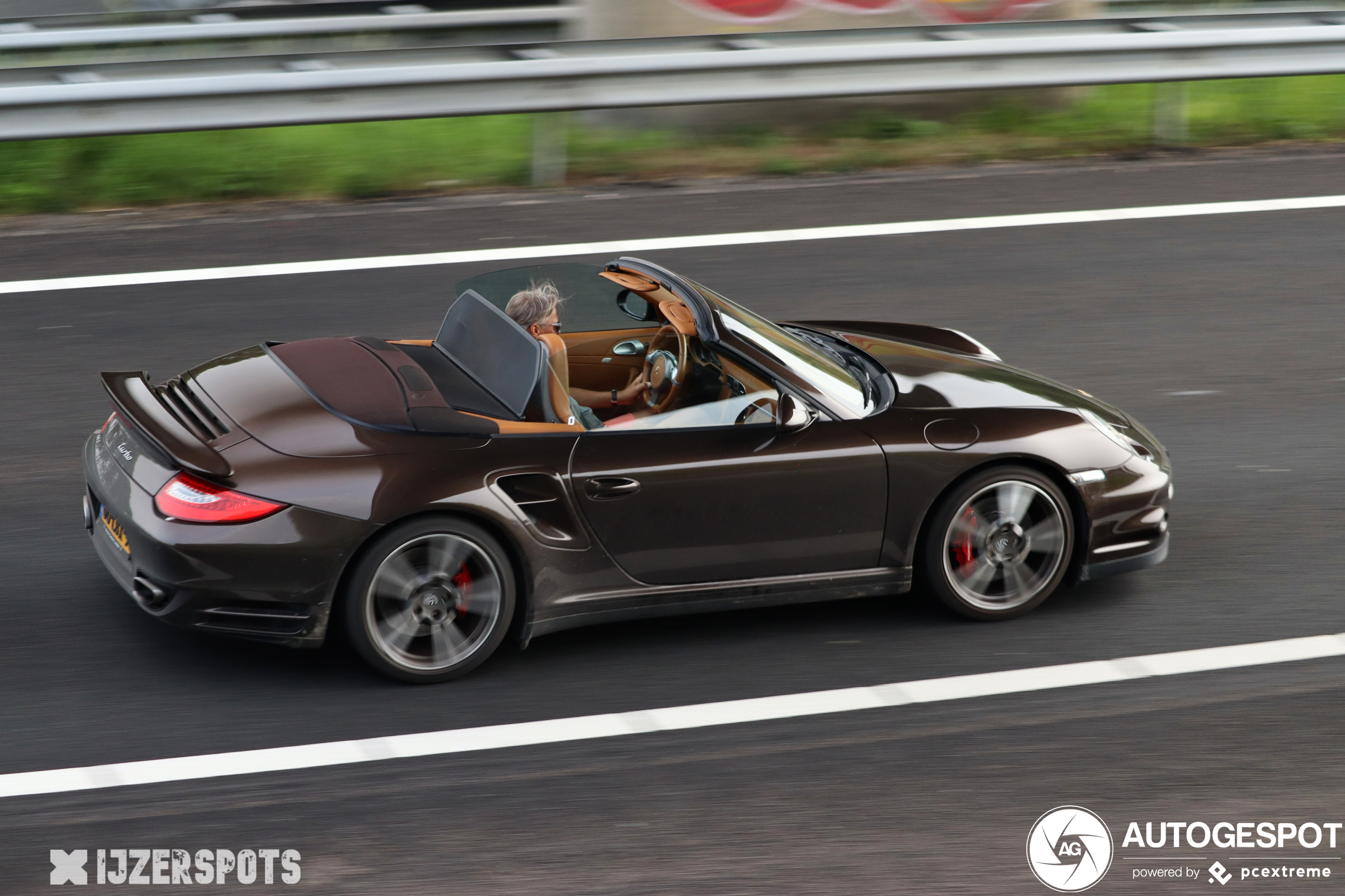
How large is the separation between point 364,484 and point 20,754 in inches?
52.7

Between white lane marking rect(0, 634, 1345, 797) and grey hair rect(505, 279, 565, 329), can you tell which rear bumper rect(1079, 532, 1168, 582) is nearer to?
white lane marking rect(0, 634, 1345, 797)

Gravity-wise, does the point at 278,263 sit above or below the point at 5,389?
above

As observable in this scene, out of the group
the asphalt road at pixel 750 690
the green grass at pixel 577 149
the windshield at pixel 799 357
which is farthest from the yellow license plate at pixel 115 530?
the green grass at pixel 577 149

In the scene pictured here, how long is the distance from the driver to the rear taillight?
1171 millimetres

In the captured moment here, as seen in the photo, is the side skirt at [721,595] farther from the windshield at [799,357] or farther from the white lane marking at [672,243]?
the white lane marking at [672,243]

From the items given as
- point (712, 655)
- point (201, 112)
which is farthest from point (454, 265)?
point (712, 655)

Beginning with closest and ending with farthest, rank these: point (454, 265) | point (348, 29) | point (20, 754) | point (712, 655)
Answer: point (20, 754)
point (712, 655)
point (454, 265)
point (348, 29)

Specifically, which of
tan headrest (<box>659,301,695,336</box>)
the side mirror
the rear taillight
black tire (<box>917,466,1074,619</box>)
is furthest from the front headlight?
the rear taillight

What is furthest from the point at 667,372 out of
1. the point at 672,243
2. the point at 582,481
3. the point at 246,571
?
the point at 672,243

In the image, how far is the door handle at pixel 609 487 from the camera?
17.3 feet

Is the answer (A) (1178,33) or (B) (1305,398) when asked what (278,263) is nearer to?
(B) (1305,398)

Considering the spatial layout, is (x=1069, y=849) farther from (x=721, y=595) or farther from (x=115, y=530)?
(x=115, y=530)

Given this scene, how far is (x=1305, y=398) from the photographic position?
311 inches

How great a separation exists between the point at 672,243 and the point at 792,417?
14.7ft
